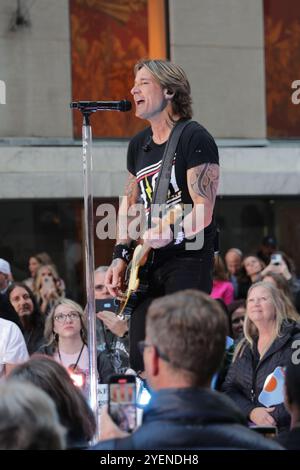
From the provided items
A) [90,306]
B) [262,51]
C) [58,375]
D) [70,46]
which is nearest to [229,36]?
[262,51]

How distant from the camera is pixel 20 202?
13570mm

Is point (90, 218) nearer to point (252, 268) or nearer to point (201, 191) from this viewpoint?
point (201, 191)

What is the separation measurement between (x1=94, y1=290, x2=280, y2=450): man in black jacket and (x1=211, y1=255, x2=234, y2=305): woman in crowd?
279 inches

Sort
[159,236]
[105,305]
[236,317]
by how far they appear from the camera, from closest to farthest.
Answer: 1. [159,236]
2. [105,305]
3. [236,317]

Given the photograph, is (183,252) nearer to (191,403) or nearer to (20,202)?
(191,403)

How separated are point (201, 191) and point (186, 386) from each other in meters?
1.99

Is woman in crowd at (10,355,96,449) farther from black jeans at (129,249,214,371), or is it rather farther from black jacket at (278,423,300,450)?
black jeans at (129,249,214,371)

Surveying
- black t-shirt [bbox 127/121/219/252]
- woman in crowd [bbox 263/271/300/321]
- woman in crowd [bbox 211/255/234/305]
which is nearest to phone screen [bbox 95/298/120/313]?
woman in crowd [bbox 263/271/300/321]

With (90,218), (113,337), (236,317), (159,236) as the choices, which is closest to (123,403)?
(159,236)

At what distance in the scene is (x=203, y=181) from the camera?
5242mm

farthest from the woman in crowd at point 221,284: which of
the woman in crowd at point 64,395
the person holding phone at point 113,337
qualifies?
the woman in crowd at point 64,395

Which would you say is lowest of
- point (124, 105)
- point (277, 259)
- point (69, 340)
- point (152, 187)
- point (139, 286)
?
point (69, 340)

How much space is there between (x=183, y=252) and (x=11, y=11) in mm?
8784
